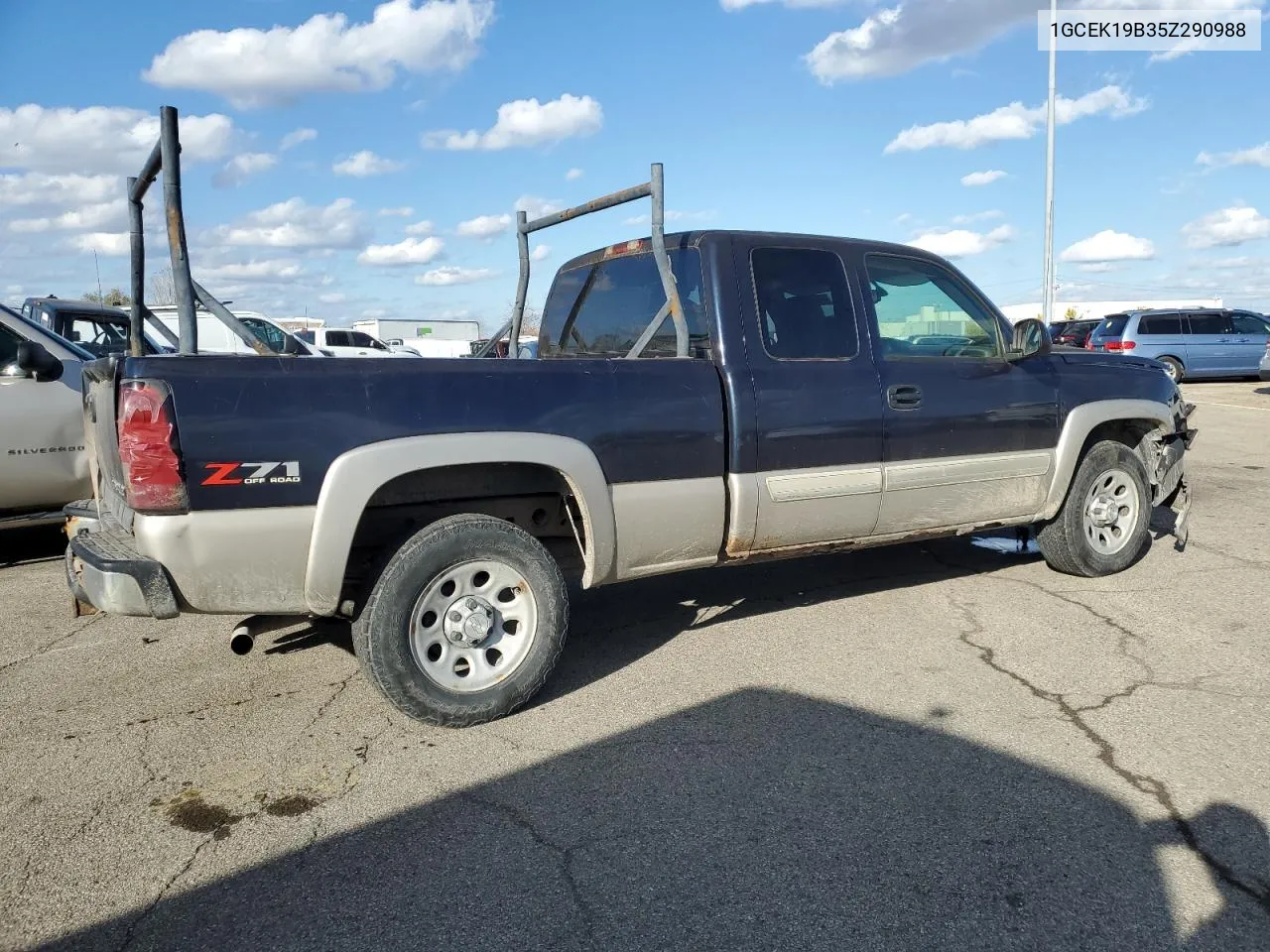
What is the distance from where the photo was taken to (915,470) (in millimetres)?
4914

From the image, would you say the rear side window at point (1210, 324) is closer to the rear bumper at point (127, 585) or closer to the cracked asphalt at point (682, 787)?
the cracked asphalt at point (682, 787)

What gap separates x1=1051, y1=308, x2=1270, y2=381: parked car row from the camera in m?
22.2

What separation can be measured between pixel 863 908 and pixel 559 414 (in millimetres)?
2124

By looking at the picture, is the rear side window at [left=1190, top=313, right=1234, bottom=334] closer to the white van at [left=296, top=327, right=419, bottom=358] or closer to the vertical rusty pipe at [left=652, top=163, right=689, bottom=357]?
the white van at [left=296, top=327, right=419, bottom=358]

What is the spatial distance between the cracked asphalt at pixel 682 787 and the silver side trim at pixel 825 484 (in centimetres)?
76

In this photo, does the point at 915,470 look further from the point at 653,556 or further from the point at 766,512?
the point at 653,556

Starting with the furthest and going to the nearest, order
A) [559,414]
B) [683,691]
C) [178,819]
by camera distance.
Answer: [683,691] < [559,414] < [178,819]

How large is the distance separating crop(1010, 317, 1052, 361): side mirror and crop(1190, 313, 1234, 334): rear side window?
67.3 ft

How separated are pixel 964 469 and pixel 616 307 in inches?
79.1

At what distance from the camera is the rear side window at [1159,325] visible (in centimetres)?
2227

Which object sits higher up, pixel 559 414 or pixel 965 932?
pixel 559 414

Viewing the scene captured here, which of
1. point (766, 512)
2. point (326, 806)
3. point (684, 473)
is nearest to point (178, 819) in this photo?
point (326, 806)

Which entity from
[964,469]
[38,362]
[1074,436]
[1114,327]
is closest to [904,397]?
[964,469]

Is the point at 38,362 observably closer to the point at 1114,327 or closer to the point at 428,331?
the point at 1114,327
